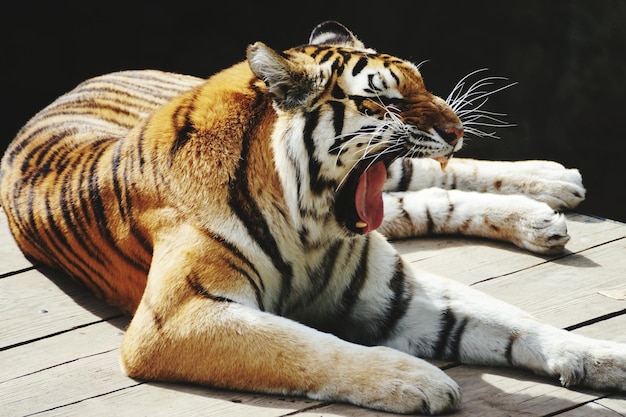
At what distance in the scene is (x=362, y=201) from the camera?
2.10 m

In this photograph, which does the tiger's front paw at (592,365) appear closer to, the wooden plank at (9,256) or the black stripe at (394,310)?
the black stripe at (394,310)

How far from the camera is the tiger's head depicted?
2008 millimetres

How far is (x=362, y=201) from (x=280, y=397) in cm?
44

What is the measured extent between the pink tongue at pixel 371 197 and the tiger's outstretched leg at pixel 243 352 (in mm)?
270

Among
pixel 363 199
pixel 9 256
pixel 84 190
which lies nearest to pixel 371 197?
pixel 363 199

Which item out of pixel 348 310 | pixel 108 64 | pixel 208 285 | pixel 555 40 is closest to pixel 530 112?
pixel 555 40

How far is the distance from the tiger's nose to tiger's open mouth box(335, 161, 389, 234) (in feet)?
0.49

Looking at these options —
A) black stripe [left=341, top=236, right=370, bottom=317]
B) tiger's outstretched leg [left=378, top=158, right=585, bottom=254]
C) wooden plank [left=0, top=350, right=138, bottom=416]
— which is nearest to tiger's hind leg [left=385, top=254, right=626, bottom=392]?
black stripe [left=341, top=236, right=370, bottom=317]

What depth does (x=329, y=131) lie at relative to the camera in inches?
79.5

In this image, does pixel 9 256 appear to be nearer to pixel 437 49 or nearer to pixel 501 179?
pixel 501 179

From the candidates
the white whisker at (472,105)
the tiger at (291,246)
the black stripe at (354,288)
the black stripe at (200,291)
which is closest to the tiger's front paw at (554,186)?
the white whisker at (472,105)

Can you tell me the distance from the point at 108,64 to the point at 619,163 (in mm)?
2505

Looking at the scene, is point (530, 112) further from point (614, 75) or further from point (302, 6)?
point (302, 6)

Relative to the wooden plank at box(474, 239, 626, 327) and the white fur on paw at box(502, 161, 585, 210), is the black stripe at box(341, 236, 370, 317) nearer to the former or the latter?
the wooden plank at box(474, 239, 626, 327)
